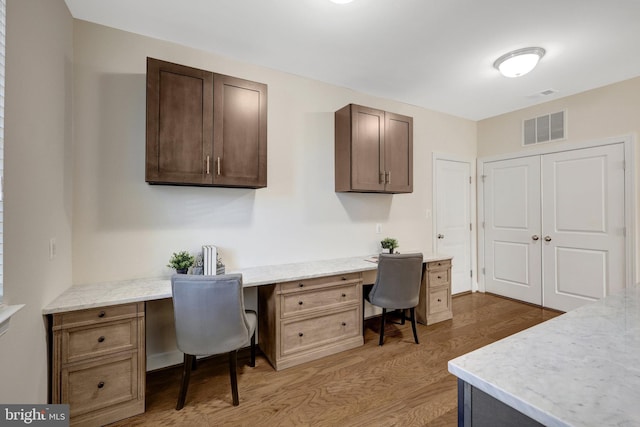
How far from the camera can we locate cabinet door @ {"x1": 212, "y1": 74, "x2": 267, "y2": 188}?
230 cm

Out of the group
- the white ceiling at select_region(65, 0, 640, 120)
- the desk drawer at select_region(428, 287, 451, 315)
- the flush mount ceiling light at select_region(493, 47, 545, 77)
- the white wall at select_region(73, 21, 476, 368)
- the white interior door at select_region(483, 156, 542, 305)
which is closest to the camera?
the white ceiling at select_region(65, 0, 640, 120)

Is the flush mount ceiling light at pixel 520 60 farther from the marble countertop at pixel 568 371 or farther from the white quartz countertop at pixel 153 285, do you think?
the marble countertop at pixel 568 371

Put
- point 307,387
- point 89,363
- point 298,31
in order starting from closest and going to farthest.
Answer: point 89,363
point 307,387
point 298,31

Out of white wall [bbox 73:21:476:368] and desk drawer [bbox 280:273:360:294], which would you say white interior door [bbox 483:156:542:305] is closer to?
white wall [bbox 73:21:476:368]

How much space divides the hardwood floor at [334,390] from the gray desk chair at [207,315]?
0.48 feet

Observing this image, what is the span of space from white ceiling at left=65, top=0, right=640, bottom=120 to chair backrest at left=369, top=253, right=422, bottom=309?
1.90m

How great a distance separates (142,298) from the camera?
1831mm

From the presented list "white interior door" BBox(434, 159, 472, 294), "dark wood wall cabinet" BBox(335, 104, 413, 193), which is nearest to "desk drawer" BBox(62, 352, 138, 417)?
"dark wood wall cabinet" BBox(335, 104, 413, 193)

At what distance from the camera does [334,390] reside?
2100 millimetres

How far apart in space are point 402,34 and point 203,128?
5.88 ft

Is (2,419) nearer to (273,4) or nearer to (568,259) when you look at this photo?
(273,4)

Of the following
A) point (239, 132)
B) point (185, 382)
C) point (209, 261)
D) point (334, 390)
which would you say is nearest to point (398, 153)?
point (239, 132)

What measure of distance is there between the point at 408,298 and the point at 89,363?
2489 mm

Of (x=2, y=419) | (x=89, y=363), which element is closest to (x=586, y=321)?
(x=2, y=419)
